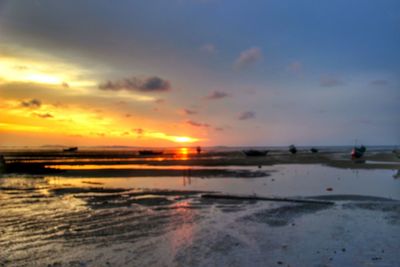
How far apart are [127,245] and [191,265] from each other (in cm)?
310

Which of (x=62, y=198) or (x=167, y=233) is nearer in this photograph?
(x=167, y=233)

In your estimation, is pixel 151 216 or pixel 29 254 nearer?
pixel 29 254

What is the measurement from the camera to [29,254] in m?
12.0

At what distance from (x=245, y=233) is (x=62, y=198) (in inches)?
599

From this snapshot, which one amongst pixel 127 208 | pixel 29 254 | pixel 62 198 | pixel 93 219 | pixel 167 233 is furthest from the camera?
pixel 62 198

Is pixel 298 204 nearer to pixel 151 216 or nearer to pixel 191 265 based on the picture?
pixel 151 216

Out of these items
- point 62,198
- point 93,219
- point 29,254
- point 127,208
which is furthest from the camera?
point 62,198

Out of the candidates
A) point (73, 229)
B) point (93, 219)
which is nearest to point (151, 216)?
point (93, 219)

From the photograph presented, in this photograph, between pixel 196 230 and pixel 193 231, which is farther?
pixel 196 230

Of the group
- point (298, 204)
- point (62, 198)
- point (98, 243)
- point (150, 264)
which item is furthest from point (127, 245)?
point (62, 198)

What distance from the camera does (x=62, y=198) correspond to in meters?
24.8

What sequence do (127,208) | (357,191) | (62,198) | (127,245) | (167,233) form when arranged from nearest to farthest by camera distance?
(127,245), (167,233), (127,208), (62,198), (357,191)

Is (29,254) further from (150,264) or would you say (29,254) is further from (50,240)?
(150,264)

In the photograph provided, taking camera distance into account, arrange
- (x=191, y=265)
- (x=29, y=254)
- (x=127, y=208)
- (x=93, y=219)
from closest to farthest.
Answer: (x=191, y=265) → (x=29, y=254) → (x=93, y=219) → (x=127, y=208)
